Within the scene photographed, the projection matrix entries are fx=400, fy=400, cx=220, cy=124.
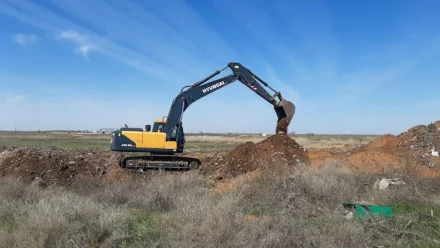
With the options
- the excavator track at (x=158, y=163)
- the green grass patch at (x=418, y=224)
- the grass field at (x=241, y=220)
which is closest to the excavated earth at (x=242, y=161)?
the excavator track at (x=158, y=163)

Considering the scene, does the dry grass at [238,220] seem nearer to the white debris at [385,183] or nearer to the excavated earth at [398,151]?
the white debris at [385,183]

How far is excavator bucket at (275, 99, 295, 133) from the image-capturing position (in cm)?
2100

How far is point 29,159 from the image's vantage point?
21188mm

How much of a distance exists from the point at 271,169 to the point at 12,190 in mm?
7770

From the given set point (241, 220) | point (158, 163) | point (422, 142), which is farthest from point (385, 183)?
point (422, 142)

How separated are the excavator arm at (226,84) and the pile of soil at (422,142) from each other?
6.12 meters

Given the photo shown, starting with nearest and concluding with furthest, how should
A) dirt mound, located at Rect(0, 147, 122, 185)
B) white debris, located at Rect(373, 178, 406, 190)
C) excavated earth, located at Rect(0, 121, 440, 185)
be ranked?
white debris, located at Rect(373, 178, 406, 190)
excavated earth, located at Rect(0, 121, 440, 185)
dirt mound, located at Rect(0, 147, 122, 185)

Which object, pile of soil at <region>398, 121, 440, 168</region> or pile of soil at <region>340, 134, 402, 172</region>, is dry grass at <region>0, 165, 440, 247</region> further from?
pile of soil at <region>398, 121, 440, 168</region>

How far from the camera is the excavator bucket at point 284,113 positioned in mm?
21000

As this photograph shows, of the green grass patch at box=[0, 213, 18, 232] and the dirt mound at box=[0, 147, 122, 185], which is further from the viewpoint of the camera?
the dirt mound at box=[0, 147, 122, 185]

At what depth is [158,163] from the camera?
65.5 ft

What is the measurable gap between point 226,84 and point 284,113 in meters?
3.49

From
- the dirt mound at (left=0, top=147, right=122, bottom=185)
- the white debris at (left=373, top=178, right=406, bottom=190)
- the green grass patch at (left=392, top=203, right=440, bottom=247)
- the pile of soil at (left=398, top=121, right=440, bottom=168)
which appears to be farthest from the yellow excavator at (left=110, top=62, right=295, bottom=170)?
the green grass patch at (left=392, top=203, right=440, bottom=247)

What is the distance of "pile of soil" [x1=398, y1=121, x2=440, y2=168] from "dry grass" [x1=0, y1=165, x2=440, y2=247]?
1014cm
